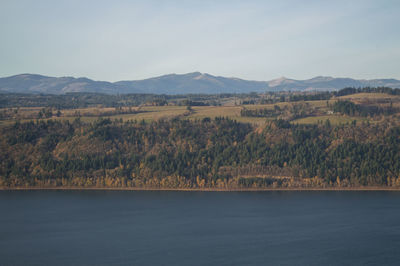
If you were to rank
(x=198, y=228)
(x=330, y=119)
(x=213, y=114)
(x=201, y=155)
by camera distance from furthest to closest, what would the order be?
1. (x=213, y=114)
2. (x=330, y=119)
3. (x=201, y=155)
4. (x=198, y=228)

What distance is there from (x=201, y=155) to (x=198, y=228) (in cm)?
2891

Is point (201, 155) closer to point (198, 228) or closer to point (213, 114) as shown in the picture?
point (213, 114)

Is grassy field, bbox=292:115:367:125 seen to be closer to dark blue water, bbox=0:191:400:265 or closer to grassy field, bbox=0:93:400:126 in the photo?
grassy field, bbox=0:93:400:126

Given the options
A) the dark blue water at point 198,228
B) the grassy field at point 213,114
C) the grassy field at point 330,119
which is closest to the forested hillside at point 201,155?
the grassy field at point 330,119

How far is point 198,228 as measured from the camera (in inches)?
2124

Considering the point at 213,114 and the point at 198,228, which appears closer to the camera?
the point at 198,228

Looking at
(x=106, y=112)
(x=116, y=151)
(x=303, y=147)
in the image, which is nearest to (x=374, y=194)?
(x=303, y=147)

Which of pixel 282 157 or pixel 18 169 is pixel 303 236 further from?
pixel 18 169

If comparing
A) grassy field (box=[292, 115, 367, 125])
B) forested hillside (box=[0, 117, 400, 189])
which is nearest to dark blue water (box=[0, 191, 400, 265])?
forested hillside (box=[0, 117, 400, 189])

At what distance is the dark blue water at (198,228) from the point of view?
43750 mm

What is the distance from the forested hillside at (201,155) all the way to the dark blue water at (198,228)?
13.1 ft

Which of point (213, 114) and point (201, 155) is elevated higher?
point (213, 114)

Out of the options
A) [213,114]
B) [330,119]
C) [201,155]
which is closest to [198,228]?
[201,155]

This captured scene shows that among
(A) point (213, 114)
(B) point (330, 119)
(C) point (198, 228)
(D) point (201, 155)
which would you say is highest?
(A) point (213, 114)
